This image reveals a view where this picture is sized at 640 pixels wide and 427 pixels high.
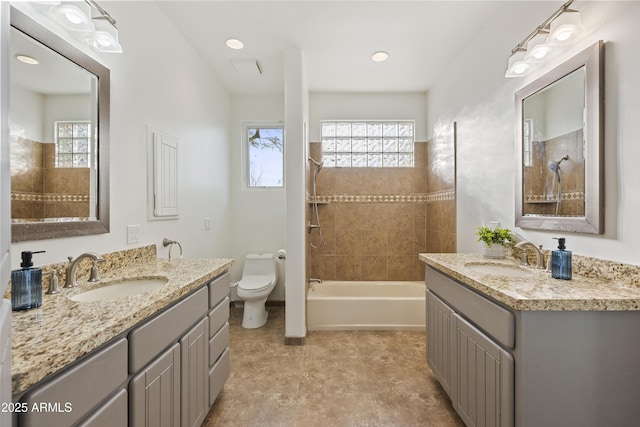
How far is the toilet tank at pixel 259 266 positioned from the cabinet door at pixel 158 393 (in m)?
2.04

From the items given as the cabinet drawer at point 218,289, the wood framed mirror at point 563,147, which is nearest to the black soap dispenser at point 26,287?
the cabinet drawer at point 218,289

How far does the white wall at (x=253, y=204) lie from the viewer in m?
3.51

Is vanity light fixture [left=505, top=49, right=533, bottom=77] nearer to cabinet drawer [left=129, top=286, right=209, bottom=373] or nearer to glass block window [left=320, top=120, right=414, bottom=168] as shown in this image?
glass block window [left=320, top=120, right=414, bottom=168]

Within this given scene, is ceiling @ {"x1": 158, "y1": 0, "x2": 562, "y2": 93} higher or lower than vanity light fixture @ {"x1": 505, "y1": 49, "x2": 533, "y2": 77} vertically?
higher

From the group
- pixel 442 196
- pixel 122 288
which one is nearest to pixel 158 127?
pixel 122 288

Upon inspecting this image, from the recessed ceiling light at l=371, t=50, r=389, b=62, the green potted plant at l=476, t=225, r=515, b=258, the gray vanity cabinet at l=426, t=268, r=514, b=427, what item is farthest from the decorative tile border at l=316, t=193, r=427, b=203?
the gray vanity cabinet at l=426, t=268, r=514, b=427

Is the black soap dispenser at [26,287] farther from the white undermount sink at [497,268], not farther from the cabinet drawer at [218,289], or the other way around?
the white undermount sink at [497,268]

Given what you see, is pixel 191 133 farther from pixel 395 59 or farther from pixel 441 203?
pixel 441 203

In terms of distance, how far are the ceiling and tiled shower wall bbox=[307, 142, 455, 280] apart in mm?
1199

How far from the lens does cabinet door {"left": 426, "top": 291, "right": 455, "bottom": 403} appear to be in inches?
63.7

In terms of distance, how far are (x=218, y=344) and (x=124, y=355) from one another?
82 cm

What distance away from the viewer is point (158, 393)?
3.55 feet

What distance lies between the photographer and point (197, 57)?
258 cm

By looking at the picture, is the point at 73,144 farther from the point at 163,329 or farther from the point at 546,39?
the point at 546,39
